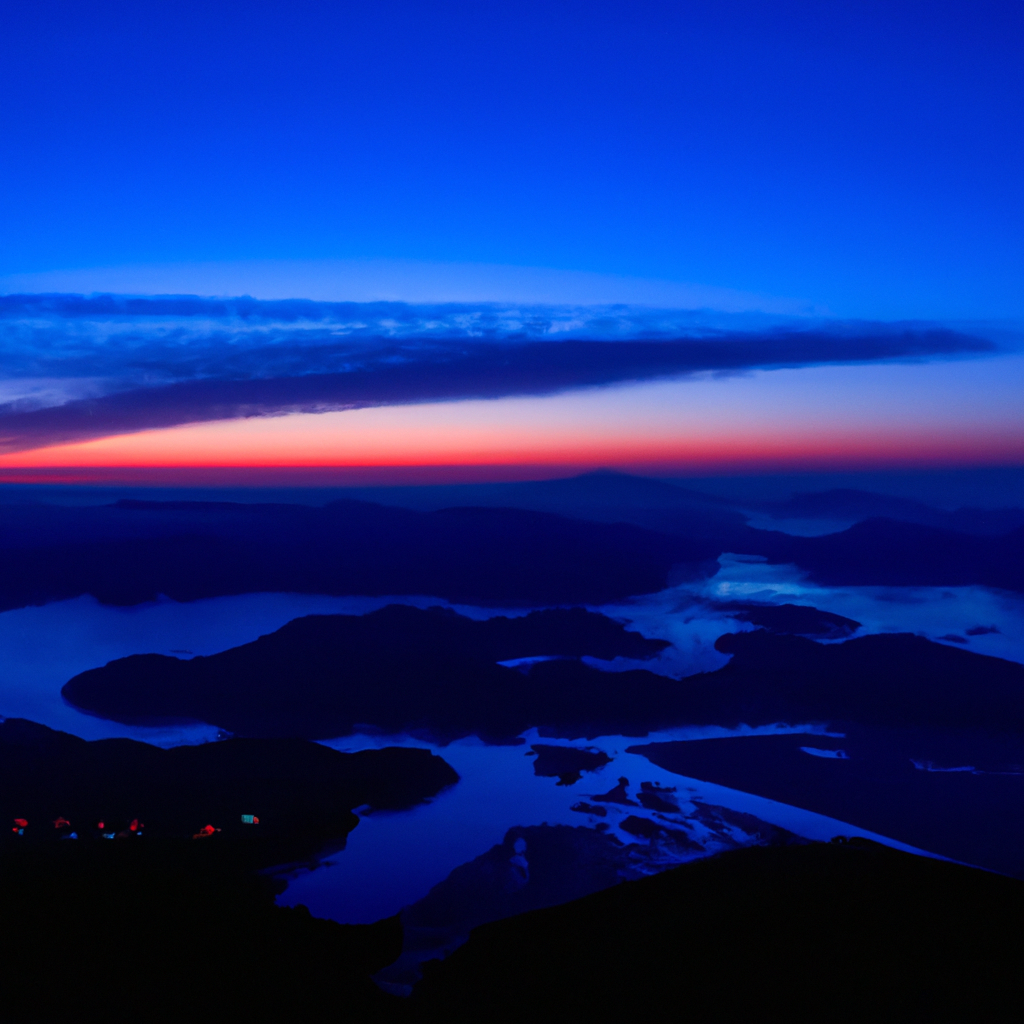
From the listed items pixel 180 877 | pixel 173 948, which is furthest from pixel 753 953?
pixel 180 877

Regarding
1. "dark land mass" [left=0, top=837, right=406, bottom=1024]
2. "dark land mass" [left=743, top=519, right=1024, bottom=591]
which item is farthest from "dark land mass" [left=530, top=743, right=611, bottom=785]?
"dark land mass" [left=743, top=519, right=1024, bottom=591]

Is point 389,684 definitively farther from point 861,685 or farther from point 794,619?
point 794,619

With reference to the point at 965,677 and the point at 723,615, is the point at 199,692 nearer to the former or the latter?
the point at 723,615

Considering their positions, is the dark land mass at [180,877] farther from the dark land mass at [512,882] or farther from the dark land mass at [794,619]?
the dark land mass at [794,619]

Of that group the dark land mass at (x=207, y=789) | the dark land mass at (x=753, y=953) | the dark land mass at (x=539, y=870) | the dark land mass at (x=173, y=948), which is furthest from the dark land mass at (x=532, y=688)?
the dark land mass at (x=753, y=953)

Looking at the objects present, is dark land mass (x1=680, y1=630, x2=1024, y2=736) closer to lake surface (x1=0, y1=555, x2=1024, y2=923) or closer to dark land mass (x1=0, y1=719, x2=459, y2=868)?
lake surface (x1=0, y1=555, x2=1024, y2=923)
